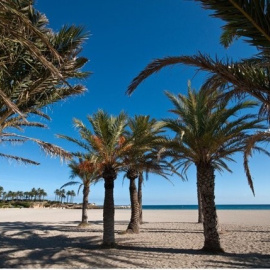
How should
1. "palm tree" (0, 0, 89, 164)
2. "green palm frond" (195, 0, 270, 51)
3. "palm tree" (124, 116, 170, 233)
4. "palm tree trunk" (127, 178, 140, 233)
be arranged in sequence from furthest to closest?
1. "palm tree trunk" (127, 178, 140, 233)
2. "palm tree" (124, 116, 170, 233)
3. "palm tree" (0, 0, 89, 164)
4. "green palm frond" (195, 0, 270, 51)

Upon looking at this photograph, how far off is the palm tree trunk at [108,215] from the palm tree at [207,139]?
10.8 ft

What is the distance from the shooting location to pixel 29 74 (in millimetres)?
8336

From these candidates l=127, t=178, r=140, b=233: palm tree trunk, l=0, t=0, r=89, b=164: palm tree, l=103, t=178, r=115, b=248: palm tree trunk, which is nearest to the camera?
l=0, t=0, r=89, b=164: palm tree

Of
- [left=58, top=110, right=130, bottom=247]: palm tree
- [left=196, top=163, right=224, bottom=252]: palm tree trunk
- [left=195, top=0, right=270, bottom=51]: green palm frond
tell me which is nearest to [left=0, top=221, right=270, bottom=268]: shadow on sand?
[left=196, top=163, right=224, bottom=252]: palm tree trunk

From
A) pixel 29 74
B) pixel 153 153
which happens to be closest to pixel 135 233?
pixel 153 153

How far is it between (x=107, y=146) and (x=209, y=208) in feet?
15.9

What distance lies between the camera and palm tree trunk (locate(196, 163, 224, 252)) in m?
10.3

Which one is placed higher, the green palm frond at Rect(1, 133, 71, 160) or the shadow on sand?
the green palm frond at Rect(1, 133, 71, 160)

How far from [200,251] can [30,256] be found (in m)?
5.71

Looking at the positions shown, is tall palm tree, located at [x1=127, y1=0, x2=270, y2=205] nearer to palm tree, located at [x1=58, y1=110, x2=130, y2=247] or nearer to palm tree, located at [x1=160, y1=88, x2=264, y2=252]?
palm tree, located at [x1=160, y1=88, x2=264, y2=252]

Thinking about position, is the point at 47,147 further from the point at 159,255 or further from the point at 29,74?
the point at 159,255

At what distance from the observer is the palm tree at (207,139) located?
1040cm

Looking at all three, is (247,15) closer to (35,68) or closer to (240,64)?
(240,64)

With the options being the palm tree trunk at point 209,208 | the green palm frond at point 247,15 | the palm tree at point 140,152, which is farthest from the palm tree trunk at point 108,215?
the green palm frond at point 247,15
